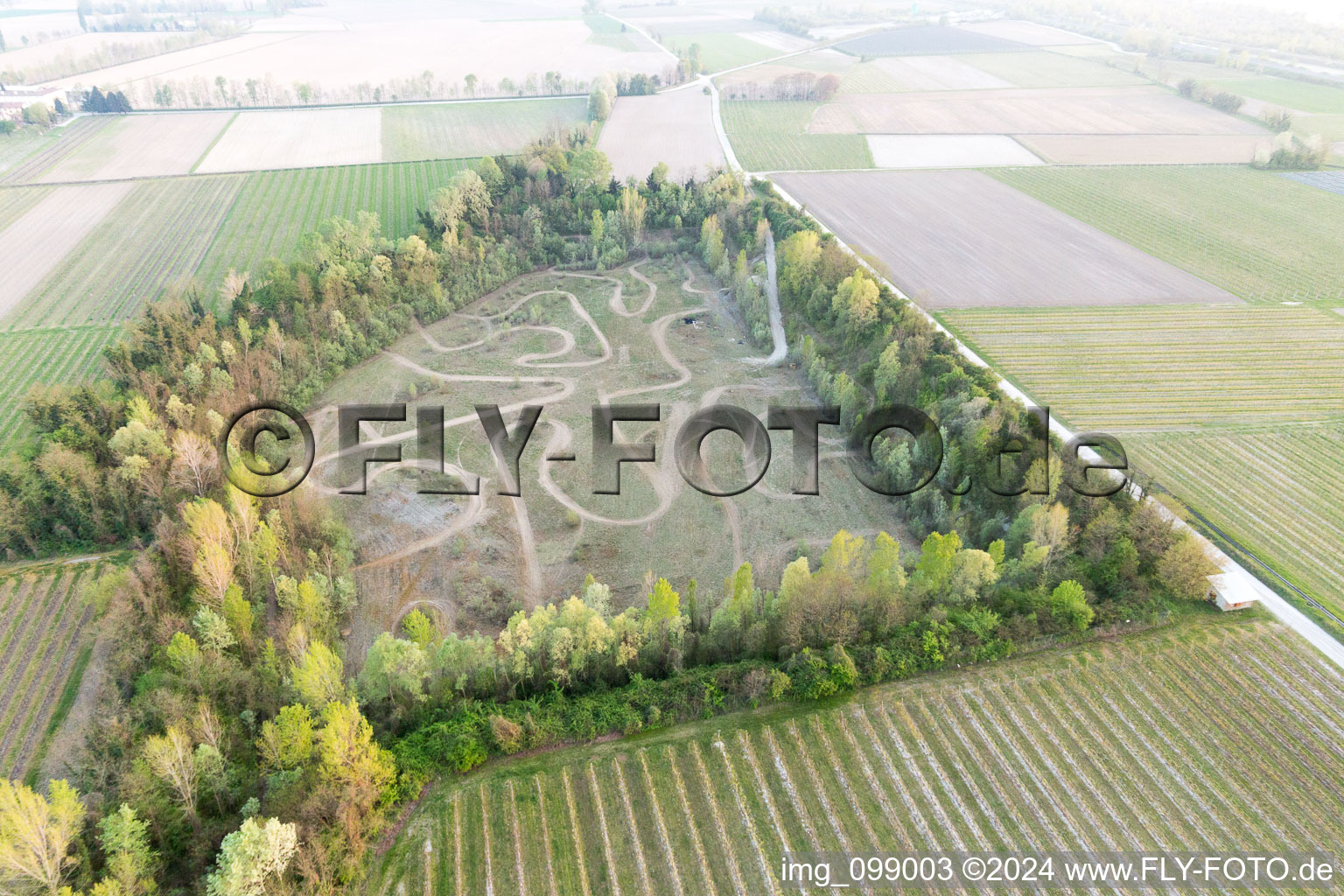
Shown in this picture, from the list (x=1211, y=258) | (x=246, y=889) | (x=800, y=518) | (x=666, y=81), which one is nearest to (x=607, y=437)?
(x=800, y=518)

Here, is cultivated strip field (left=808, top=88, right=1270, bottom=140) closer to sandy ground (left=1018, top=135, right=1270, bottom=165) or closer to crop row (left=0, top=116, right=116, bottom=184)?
sandy ground (left=1018, top=135, right=1270, bottom=165)

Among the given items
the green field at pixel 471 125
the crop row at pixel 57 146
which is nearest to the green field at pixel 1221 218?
the green field at pixel 471 125

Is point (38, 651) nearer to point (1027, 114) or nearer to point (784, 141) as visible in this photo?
point (784, 141)

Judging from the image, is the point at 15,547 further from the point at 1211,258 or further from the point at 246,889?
the point at 1211,258

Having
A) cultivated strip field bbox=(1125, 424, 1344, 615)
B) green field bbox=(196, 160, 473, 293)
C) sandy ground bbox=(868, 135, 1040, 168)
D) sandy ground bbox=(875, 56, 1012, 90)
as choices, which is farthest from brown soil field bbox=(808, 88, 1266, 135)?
cultivated strip field bbox=(1125, 424, 1344, 615)

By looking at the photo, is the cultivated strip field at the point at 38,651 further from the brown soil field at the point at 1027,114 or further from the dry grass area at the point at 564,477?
the brown soil field at the point at 1027,114
